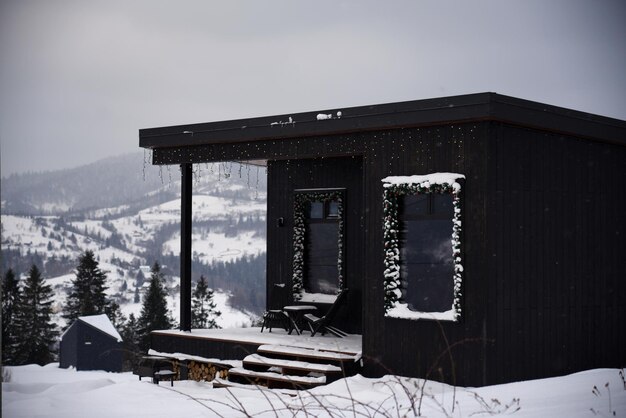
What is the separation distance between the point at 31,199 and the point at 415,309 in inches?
3466

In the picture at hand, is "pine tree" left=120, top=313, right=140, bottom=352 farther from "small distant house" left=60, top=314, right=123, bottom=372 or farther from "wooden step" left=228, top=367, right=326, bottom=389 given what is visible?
"wooden step" left=228, top=367, right=326, bottom=389

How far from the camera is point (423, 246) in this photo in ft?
29.5

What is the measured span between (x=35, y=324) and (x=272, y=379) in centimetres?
3195

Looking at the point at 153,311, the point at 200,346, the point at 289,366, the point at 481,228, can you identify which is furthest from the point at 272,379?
the point at 153,311

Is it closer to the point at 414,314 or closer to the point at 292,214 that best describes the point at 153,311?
the point at 292,214

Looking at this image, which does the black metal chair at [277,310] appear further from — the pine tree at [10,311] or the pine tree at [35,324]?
the pine tree at [35,324]

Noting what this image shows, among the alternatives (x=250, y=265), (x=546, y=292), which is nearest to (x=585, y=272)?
(x=546, y=292)

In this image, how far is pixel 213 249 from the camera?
84375 mm

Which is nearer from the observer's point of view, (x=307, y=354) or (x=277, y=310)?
(x=307, y=354)

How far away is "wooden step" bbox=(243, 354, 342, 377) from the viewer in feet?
30.0

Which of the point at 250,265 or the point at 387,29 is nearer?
the point at 387,29

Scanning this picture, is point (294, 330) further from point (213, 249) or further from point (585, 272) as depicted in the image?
point (213, 249)

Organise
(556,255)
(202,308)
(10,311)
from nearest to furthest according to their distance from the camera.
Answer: (556,255) < (10,311) < (202,308)

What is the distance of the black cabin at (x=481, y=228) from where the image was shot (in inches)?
332
